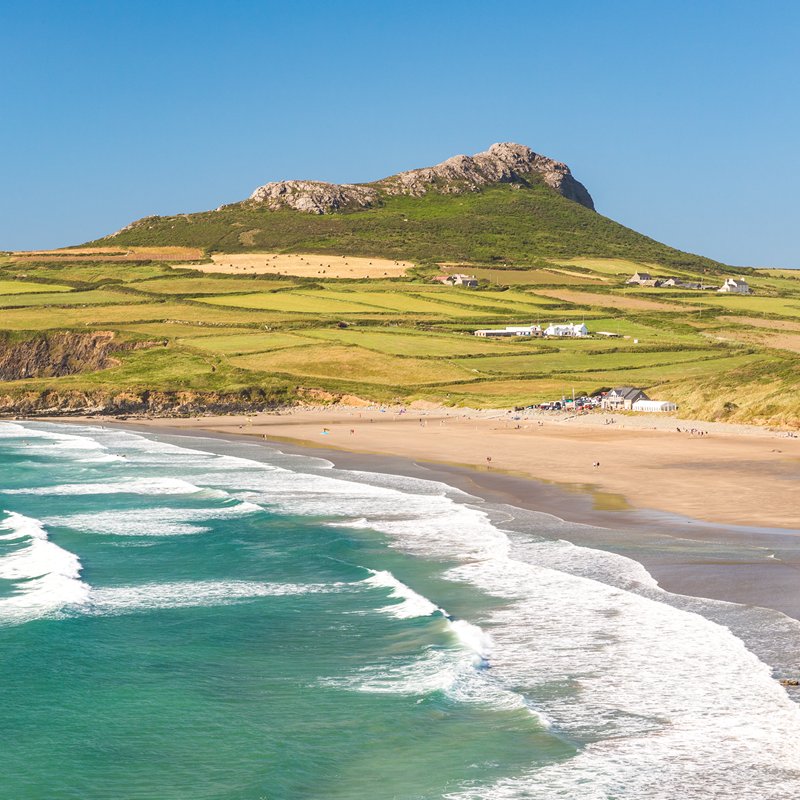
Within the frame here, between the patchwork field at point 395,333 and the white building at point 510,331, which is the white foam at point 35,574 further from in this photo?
the white building at point 510,331

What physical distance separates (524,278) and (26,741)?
157300 millimetres

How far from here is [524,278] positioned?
170m

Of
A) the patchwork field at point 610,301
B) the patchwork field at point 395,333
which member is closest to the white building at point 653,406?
the patchwork field at point 395,333

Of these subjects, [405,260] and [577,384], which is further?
[405,260]

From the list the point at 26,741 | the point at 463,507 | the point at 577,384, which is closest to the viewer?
the point at 26,741

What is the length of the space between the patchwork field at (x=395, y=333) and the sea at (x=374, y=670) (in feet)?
153

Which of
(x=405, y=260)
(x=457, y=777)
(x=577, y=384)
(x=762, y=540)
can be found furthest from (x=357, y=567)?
(x=405, y=260)

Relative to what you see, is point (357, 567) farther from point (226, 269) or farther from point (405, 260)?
point (405, 260)

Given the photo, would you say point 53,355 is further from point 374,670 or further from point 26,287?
point 374,670

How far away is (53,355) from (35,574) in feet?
269

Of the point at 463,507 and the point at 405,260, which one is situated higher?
the point at 405,260

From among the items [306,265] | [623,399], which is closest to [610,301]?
[306,265]

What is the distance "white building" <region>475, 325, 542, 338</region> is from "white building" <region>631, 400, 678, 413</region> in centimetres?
3802

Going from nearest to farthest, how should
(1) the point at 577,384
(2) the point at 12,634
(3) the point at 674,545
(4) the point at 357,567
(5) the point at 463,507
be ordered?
(2) the point at 12,634, (4) the point at 357,567, (3) the point at 674,545, (5) the point at 463,507, (1) the point at 577,384
